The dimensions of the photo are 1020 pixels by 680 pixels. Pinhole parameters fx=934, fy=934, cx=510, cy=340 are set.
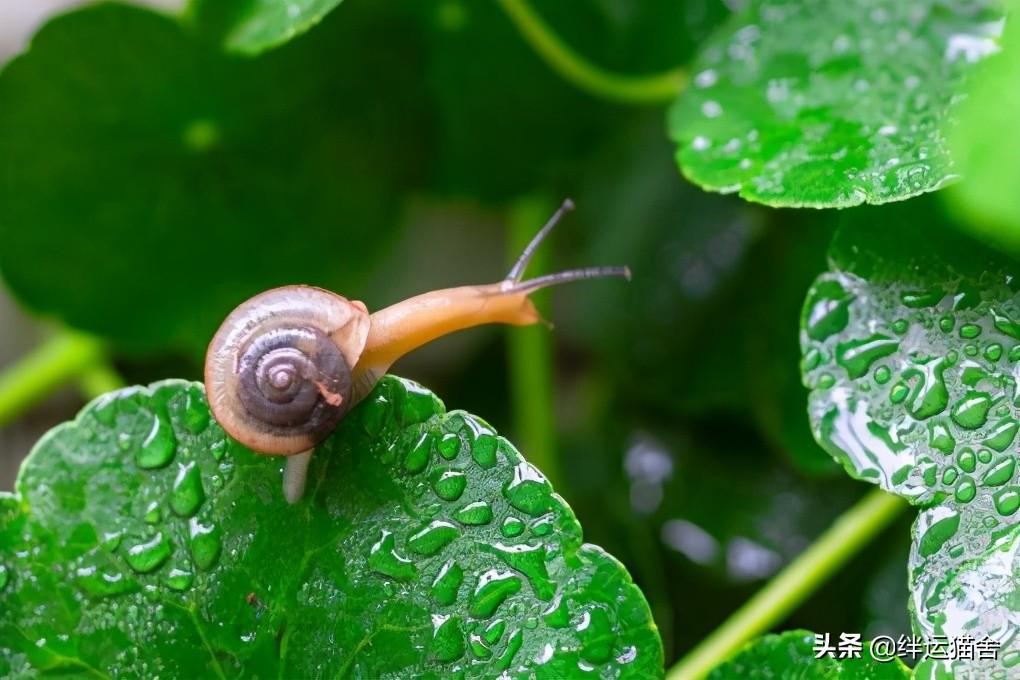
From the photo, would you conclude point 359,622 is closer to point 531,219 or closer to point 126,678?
point 126,678

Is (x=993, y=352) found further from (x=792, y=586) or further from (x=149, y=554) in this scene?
(x=149, y=554)

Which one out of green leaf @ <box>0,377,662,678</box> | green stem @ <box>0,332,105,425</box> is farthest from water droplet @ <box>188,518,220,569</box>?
green stem @ <box>0,332,105,425</box>

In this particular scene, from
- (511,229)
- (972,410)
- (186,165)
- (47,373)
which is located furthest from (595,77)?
(47,373)

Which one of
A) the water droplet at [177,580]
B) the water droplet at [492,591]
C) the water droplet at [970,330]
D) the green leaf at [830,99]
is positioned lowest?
the water droplet at [492,591]

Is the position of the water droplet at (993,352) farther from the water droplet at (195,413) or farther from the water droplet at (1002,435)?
the water droplet at (195,413)

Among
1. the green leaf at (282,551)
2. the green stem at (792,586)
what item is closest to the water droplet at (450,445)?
the green leaf at (282,551)

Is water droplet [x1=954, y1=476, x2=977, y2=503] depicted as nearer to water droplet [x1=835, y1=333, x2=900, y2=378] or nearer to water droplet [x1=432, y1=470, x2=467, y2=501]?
water droplet [x1=835, y1=333, x2=900, y2=378]

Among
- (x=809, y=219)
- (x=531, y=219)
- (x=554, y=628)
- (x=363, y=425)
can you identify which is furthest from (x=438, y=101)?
Result: (x=554, y=628)
